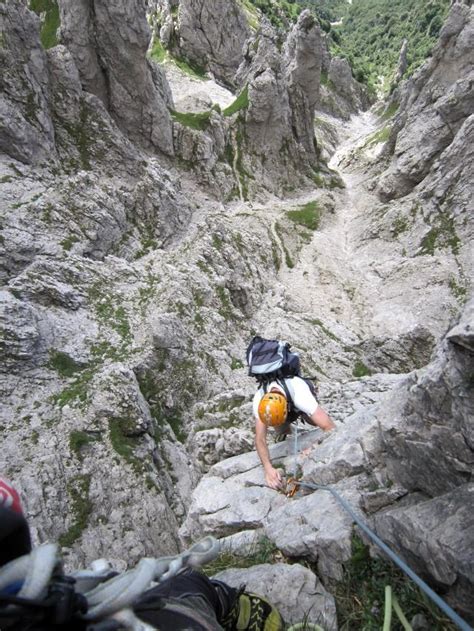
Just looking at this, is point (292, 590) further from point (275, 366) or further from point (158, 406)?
point (158, 406)

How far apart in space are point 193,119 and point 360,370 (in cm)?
3883

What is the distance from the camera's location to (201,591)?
3.63m

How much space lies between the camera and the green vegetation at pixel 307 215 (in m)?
47.4

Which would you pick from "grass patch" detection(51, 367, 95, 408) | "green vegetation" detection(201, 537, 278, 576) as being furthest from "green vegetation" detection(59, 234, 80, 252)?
"green vegetation" detection(201, 537, 278, 576)

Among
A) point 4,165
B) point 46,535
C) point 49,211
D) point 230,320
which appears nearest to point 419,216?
point 230,320

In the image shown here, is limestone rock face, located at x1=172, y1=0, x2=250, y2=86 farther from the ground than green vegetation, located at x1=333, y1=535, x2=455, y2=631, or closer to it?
farther from the ground

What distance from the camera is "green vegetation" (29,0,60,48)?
36406 millimetres

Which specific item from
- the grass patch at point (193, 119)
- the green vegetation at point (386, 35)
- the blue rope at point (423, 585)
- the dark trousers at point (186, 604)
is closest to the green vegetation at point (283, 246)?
the grass patch at point (193, 119)

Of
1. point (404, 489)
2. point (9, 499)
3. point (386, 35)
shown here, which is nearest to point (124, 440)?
point (404, 489)

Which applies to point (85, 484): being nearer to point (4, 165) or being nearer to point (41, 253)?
point (41, 253)

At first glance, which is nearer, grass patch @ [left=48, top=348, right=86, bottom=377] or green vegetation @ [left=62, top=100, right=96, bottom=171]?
grass patch @ [left=48, top=348, right=86, bottom=377]

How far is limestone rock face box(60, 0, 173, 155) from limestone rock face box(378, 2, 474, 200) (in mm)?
30483

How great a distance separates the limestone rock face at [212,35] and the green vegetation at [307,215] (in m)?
47.8

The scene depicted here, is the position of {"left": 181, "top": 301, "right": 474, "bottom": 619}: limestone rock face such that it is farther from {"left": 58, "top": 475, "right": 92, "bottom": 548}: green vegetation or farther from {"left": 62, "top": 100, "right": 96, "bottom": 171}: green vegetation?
{"left": 62, "top": 100, "right": 96, "bottom": 171}: green vegetation
